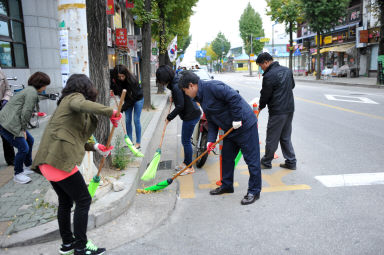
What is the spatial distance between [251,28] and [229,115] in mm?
62376

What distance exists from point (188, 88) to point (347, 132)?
5.24 meters

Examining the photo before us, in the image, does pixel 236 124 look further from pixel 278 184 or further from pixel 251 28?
pixel 251 28

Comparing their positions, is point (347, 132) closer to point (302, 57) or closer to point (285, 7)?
point (285, 7)

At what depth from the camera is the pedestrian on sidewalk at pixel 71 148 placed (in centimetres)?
256

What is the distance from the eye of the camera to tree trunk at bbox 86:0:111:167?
4.65m

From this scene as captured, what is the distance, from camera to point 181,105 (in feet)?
16.8

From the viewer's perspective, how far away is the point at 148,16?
12.5 metres

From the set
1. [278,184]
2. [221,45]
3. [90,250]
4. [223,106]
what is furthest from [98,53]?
[221,45]

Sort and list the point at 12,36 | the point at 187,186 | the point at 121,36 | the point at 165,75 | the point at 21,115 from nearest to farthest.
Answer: the point at 21,115 < the point at 187,186 < the point at 165,75 < the point at 12,36 < the point at 121,36

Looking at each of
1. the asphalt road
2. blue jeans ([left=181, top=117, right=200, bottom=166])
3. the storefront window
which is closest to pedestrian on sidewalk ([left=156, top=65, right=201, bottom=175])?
blue jeans ([left=181, top=117, right=200, bottom=166])

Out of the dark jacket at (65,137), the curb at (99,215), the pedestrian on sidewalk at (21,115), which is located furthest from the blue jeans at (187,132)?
the dark jacket at (65,137)

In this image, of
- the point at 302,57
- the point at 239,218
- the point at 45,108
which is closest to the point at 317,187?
the point at 239,218

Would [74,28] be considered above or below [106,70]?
above

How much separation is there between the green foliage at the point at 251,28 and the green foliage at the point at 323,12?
3342 cm
